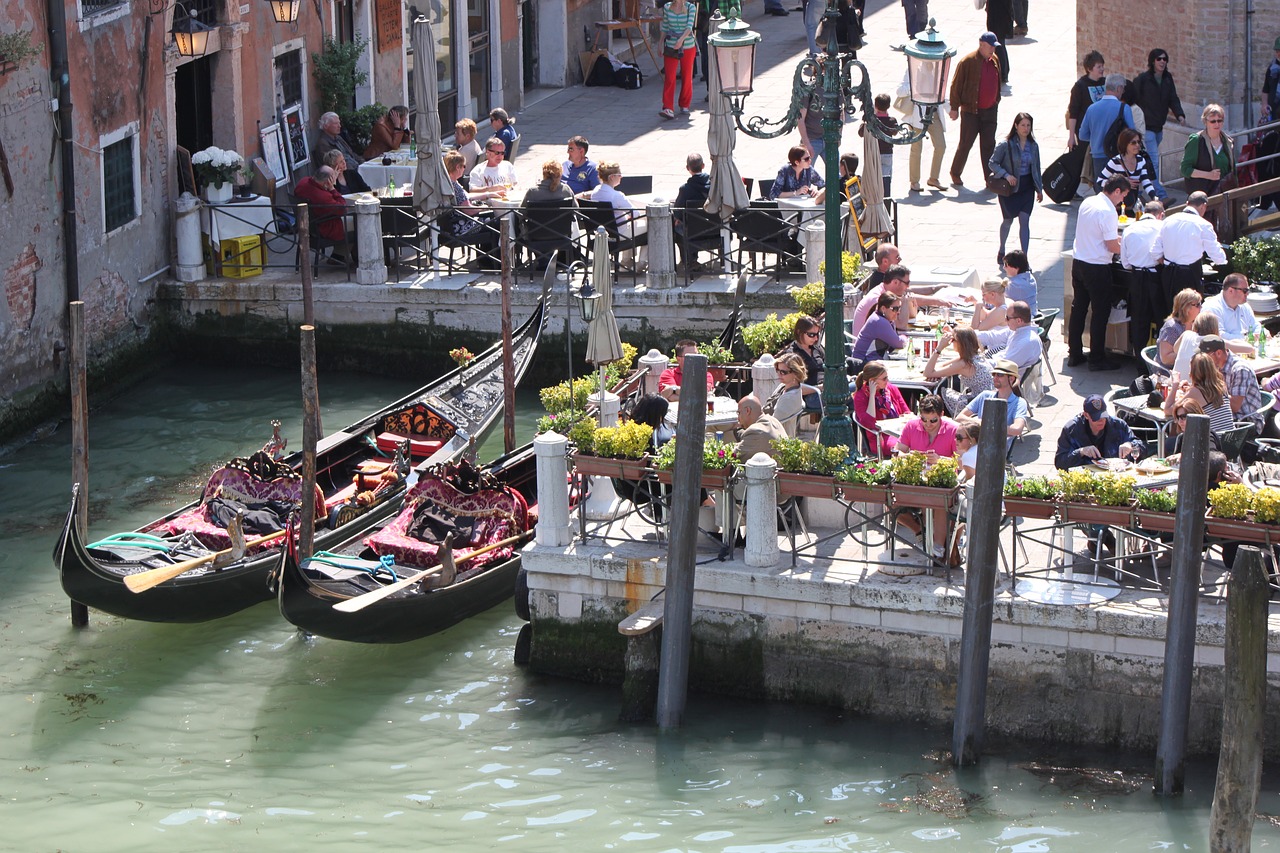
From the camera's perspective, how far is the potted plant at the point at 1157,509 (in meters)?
8.43

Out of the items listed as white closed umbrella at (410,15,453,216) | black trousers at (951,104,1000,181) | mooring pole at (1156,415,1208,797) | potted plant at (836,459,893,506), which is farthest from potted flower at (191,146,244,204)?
mooring pole at (1156,415,1208,797)

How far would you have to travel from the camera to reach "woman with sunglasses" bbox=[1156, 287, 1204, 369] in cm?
1066

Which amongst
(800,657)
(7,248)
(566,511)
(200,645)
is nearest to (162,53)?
(7,248)

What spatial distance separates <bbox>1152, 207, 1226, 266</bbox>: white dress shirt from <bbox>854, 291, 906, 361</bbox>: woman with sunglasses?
73.3 inches

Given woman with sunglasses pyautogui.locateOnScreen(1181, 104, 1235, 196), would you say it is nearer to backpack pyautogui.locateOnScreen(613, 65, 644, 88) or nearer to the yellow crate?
the yellow crate

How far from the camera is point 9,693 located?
9.98 m

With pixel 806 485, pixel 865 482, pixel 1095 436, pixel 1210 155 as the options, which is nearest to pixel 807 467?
pixel 806 485

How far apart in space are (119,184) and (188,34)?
137 cm

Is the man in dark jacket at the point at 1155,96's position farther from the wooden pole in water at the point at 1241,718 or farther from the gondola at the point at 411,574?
the wooden pole in water at the point at 1241,718

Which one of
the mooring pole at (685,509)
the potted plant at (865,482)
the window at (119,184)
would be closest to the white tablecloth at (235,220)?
the window at (119,184)

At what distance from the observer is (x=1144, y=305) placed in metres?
12.3

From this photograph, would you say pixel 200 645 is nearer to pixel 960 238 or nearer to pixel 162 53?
pixel 162 53

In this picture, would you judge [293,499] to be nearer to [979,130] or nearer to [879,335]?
[879,335]

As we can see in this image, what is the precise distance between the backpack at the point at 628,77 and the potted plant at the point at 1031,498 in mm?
15102
